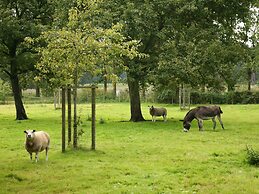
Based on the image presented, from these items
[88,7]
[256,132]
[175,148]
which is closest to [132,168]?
[175,148]

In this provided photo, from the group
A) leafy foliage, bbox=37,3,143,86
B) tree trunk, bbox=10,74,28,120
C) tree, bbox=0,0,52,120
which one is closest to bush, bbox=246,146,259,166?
leafy foliage, bbox=37,3,143,86

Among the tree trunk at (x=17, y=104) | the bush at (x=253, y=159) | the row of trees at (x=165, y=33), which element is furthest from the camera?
the tree trunk at (x=17, y=104)

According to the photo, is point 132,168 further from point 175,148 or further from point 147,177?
point 175,148

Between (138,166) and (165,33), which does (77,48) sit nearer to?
(138,166)

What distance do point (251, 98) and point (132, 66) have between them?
3442cm

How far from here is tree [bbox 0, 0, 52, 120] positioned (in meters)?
30.2

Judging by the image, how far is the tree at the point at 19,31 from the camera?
98.9 ft

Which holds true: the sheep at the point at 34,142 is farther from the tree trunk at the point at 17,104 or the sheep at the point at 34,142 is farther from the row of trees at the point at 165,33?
the tree trunk at the point at 17,104

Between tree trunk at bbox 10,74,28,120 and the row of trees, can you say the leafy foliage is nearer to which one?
the row of trees

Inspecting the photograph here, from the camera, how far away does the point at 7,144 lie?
19453 mm

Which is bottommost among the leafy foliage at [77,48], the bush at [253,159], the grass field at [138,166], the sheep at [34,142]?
the grass field at [138,166]

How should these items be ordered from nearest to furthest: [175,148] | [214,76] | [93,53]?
[93,53] → [175,148] → [214,76]

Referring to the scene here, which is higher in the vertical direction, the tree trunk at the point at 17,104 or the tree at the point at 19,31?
the tree at the point at 19,31

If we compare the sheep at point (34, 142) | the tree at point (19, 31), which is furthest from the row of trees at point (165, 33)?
the sheep at point (34, 142)
